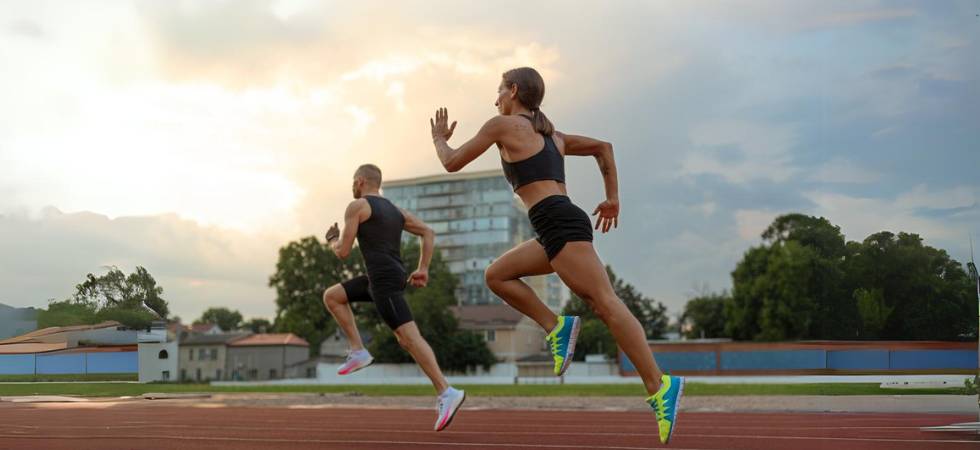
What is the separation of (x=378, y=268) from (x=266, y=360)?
60.4 metres

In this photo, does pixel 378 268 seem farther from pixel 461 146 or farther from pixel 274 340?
pixel 274 340

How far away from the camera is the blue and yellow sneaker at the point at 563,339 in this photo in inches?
168

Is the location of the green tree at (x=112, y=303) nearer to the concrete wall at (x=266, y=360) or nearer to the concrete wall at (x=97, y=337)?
the concrete wall at (x=97, y=337)

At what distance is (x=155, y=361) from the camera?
513 cm

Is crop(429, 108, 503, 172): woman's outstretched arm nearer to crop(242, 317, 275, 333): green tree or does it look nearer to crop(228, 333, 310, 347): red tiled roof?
crop(228, 333, 310, 347): red tiled roof

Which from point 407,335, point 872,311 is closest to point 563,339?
point 407,335

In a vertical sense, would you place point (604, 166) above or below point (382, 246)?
above

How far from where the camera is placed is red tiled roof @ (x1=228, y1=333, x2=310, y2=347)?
6216 cm

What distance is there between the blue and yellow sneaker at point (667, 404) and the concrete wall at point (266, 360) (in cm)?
5589

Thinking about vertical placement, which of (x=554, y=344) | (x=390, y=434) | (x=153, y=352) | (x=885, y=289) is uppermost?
(x=885, y=289)

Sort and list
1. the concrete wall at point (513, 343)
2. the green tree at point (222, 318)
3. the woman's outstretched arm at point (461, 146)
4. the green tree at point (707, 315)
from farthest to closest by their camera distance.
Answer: the green tree at point (222, 318) < the green tree at point (707, 315) < the concrete wall at point (513, 343) < the woman's outstretched arm at point (461, 146)

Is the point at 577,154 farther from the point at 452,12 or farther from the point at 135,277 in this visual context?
the point at 452,12

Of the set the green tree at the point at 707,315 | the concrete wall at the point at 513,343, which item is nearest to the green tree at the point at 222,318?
the concrete wall at the point at 513,343

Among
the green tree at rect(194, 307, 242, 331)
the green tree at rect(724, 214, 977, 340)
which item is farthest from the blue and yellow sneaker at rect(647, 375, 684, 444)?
the green tree at rect(194, 307, 242, 331)
